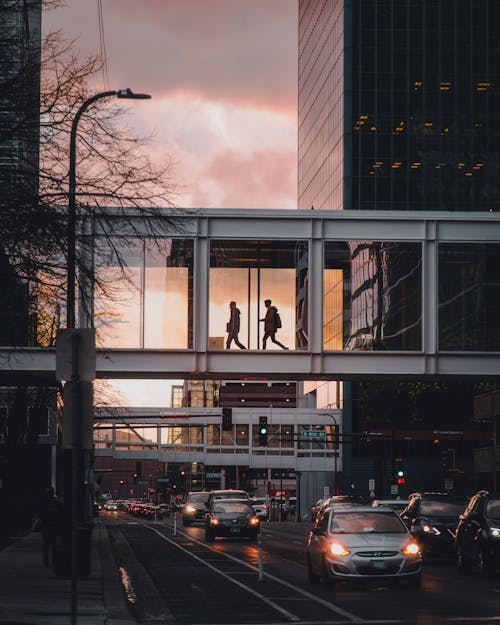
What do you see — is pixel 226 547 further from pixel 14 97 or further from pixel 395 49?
pixel 395 49

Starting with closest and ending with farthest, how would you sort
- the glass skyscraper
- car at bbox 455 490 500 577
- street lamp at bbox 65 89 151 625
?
street lamp at bbox 65 89 151 625, car at bbox 455 490 500 577, the glass skyscraper

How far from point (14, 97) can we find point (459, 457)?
99602 mm

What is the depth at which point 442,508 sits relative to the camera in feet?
116

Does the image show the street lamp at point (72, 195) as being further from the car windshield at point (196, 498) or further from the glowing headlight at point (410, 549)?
the car windshield at point (196, 498)

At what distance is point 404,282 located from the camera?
40156 mm

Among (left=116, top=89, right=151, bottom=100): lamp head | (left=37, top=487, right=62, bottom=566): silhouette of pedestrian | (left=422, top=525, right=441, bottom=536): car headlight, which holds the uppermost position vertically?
(left=116, top=89, right=151, bottom=100): lamp head

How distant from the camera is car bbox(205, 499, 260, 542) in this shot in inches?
1943

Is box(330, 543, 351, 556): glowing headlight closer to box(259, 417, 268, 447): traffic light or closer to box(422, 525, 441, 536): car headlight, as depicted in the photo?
box(422, 525, 441, 536): car headlight

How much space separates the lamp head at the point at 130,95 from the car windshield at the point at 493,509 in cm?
1103

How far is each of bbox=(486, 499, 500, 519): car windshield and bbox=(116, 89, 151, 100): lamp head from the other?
11.0m

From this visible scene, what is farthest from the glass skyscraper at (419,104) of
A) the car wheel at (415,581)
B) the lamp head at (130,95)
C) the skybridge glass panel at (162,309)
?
the car wheel at (415,581)

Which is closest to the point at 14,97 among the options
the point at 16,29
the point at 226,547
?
the point at 16,29

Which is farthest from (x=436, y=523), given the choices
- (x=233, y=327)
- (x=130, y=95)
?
(x=130, y=95)

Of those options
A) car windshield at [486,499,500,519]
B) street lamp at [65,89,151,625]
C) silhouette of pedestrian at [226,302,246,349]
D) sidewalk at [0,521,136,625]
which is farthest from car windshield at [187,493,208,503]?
car windshield at [486,499,500,519]
